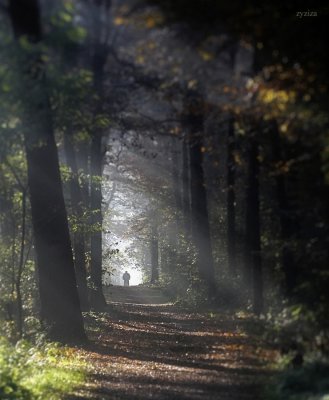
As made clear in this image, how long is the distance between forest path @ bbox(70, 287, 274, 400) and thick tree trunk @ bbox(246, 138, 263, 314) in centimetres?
59

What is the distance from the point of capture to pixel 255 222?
1291cm

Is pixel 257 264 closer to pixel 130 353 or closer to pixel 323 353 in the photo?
pixel 323 353

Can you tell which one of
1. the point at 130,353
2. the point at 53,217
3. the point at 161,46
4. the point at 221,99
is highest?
the point at 161,46

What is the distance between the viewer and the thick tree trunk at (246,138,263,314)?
11711mm

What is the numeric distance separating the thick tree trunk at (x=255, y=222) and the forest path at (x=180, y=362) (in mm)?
591

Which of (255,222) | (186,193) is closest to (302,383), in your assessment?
(255,222)

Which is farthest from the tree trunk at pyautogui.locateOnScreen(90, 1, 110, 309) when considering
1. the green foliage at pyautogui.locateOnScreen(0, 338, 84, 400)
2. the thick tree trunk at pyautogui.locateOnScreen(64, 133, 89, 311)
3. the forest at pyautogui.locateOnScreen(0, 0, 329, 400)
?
the green foliage at pyautogui.locateOnScreen(0, 338, 84, 400)

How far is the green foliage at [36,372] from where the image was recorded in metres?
10.0

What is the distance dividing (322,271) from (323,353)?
44.4 inches

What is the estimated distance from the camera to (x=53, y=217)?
604 inches

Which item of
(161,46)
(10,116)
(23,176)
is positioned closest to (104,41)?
(161,46)

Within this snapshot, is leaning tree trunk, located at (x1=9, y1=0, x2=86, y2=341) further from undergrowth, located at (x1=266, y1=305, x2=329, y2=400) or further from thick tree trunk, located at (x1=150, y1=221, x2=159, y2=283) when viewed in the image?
thick tree trunk, located at (x1=150, y1=221, x2=159, y2=283)

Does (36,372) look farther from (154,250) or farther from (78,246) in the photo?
(154,250)

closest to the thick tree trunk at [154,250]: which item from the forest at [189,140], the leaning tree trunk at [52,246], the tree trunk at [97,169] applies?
the tree trunk at [97,169]
